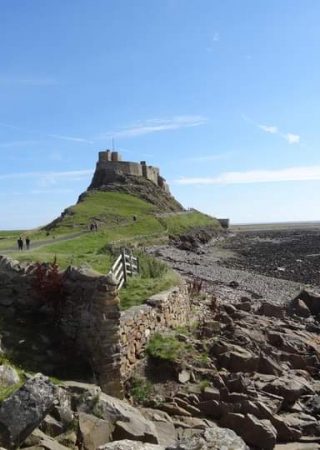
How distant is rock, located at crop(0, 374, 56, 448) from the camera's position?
7305 millimetres

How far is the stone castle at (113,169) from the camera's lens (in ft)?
338

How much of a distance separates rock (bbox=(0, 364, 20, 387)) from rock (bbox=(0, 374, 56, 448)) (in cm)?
99

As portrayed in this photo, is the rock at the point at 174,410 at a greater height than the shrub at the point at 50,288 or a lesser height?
lesser

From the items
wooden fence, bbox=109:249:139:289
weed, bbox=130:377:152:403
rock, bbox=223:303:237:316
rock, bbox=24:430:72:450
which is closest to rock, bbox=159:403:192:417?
weed, bbox=130:377:152:403

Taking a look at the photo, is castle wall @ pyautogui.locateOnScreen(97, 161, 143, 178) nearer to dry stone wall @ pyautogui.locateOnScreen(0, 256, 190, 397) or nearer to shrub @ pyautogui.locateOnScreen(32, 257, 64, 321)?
dry stone wall @ pyautogui.locateOnScreen(0, 256, 190, 397)

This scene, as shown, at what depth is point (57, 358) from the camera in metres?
11.0

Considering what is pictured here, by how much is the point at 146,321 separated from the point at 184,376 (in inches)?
79.4

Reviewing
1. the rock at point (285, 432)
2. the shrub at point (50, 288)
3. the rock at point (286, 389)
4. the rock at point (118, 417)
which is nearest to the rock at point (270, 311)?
the rock at point (286, 389)

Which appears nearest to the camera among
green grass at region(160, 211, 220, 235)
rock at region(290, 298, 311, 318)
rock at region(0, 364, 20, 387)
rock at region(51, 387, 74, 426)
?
rock at region(51, 387, 74, 426)

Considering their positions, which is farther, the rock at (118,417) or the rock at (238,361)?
the rock at (238,361)

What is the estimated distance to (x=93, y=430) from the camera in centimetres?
822

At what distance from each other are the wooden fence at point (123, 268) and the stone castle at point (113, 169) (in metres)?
81.3

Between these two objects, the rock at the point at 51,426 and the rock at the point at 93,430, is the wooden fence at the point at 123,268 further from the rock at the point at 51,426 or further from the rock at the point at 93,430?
the rock at the point at 51,426

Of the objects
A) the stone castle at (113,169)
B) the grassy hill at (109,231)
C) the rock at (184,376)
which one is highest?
the stone castle at (113,169)
